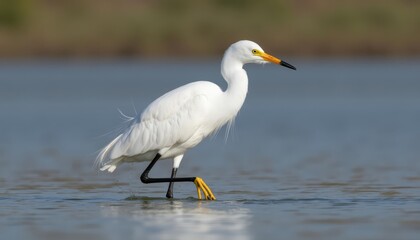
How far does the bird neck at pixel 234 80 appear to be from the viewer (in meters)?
12.6

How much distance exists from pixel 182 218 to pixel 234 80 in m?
2.32

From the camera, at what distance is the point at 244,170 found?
614 inches

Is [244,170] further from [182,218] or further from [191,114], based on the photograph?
[182,218]

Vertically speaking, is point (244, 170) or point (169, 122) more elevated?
point (169, 122)

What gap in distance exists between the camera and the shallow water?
1033cm

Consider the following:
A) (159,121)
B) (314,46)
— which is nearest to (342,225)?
(159,121)

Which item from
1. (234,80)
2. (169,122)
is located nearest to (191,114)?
(169,122)

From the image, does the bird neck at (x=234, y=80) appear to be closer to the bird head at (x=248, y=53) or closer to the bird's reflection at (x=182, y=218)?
the bird head at (x=248, y=53)

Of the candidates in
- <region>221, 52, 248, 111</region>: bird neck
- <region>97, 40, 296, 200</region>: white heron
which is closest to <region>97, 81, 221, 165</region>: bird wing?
<region>97, 40, 296, 200</region>: white heron

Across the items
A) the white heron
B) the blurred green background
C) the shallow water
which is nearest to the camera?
the shallow water

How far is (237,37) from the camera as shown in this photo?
144 feet

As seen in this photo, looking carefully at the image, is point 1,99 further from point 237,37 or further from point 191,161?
point 191,161

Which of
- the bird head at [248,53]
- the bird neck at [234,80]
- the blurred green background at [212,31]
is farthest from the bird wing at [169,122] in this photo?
the blurred green background at [212,31]

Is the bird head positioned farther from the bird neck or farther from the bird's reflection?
the bird's reflection
